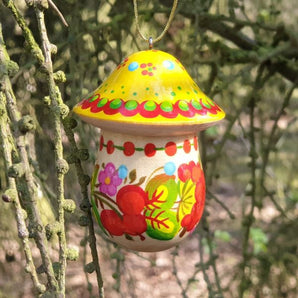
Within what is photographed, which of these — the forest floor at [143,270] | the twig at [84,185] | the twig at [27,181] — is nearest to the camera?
the twig at [27,181]

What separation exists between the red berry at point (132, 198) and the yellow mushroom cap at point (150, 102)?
4.3 inches

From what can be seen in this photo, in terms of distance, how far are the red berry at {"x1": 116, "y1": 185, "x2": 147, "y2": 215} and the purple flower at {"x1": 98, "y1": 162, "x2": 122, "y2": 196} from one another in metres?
0.02

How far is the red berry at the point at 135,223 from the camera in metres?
0.99

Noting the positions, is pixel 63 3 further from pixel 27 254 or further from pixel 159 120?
pixel 27 254

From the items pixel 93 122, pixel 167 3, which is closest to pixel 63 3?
pixel 167 3

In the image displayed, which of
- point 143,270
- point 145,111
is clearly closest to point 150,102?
point 145,111

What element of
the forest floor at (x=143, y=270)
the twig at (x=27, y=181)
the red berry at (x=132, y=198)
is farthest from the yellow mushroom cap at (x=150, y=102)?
the forest floor at (x=143, y=270)

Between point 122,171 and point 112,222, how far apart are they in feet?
0.34

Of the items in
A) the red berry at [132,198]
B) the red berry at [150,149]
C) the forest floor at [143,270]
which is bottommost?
the forest floor at [143,270]

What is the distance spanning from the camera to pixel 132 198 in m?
0.98

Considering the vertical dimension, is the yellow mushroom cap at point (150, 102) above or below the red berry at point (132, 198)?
above

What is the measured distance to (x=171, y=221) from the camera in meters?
1.01

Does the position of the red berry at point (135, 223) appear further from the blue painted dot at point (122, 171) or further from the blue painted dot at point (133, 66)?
the blue painted dot at point (133, 66)

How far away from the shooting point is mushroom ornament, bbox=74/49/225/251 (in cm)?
93
